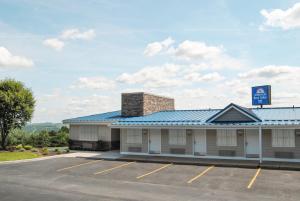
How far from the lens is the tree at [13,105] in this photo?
112ft

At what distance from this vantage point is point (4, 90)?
3488 centimetres

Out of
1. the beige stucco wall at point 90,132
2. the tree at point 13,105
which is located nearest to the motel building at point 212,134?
the beige stucco wall at point 90,132

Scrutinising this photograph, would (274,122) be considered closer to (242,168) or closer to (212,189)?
(242,168)

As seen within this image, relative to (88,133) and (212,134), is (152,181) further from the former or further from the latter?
(88,133)

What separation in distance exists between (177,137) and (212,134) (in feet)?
10.1

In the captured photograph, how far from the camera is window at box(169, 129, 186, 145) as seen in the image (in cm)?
2766

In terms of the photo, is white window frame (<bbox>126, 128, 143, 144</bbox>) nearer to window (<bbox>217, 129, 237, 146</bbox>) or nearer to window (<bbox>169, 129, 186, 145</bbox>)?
window (<bbox>169, 129, 186, 145</bbox>)

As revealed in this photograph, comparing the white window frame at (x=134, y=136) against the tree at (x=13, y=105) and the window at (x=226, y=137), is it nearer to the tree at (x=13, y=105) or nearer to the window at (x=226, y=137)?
the window at (x=226, y=137)

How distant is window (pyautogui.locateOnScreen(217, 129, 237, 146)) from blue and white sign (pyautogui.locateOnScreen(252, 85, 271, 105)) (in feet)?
25.1

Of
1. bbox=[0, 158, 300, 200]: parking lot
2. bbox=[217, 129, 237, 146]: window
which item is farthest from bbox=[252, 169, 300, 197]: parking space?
bbox=[217, 129, 237, 146]: window

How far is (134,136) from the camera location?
29734 millimetres

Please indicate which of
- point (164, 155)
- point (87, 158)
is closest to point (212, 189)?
point (164, 155)

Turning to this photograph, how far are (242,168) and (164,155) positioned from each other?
8.06m

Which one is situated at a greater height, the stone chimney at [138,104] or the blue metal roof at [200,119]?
the stone chimney at [138,104]
